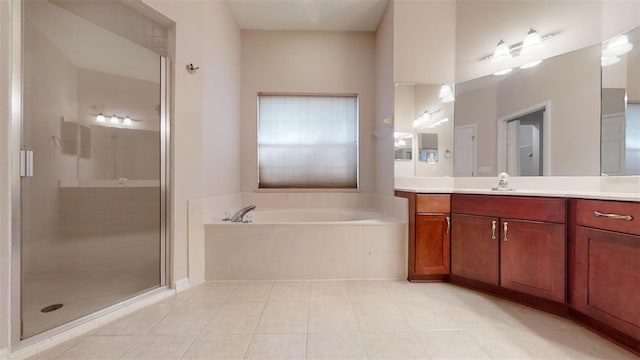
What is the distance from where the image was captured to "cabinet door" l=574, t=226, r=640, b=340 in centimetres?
138

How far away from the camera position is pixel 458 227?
7.38 ft

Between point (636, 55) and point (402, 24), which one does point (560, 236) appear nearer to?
point (636, 55)

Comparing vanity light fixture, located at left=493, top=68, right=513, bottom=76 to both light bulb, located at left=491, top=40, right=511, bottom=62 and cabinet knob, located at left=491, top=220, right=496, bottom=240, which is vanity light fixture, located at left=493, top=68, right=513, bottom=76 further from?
cabinet knob, located at left=491, top=220, right=496, bottom=240

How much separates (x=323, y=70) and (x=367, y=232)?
217 centimetres

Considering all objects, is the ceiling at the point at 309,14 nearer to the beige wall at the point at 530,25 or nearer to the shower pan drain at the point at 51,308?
the beige wall at the point at 530,25

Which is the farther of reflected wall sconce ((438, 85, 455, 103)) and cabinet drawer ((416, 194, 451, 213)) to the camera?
reflected wall sconce ((438, 85, 455, 103))

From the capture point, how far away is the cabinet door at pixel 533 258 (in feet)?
5.71

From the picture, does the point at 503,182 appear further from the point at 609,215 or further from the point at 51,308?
the point at 51,308

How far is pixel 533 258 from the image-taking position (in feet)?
6.05

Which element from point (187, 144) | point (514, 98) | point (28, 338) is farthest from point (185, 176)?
point (514, 98)

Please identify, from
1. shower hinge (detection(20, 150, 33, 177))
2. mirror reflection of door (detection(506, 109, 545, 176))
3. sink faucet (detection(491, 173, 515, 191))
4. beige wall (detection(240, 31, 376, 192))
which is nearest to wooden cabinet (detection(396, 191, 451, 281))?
sink faucet (detection(491, 173, 515, 191))

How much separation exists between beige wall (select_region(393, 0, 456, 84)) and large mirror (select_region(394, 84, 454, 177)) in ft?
0.36

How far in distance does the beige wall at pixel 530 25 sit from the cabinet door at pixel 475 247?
4.79 feet

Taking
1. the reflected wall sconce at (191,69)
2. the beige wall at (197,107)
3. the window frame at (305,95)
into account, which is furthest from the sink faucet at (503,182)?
the reflected wall sconce at (191,69)
